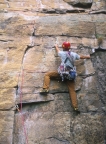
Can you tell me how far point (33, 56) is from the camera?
788 centimetres

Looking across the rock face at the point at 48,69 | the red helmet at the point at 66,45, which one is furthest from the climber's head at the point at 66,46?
the rock face at the point at 48,69

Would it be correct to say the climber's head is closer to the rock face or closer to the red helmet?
the red helmet

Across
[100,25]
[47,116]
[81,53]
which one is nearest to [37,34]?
[81,53]

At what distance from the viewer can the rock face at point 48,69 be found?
688cm

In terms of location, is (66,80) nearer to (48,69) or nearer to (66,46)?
(48,69)

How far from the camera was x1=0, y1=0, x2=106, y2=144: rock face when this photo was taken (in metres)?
6.88

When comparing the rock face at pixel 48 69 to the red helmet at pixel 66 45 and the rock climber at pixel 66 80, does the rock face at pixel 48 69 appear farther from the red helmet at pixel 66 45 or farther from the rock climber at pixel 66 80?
the red helmet at pixel 66 45

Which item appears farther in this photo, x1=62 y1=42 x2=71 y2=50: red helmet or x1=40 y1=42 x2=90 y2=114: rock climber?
x1=62 y1=42 x2=71 y2=50: red helmet

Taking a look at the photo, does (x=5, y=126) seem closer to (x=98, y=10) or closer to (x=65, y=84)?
(x=65, y=84)

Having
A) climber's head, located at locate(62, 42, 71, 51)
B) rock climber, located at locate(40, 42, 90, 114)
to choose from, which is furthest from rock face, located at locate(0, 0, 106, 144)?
climber's head, located at locate(62, 42, 71, 51)

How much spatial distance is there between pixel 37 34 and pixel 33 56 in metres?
0.74

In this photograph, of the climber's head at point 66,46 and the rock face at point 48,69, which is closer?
the rock face at point 48,69

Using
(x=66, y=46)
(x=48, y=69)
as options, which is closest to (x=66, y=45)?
(x=66, y=46)

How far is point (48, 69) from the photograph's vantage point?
7625 millimetres
